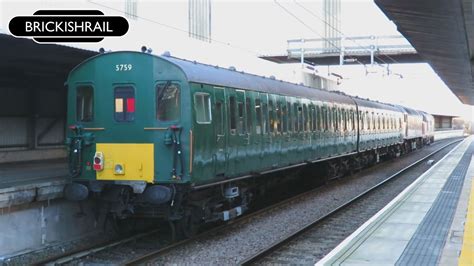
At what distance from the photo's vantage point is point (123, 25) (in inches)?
455

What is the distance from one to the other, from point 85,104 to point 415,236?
6.19m

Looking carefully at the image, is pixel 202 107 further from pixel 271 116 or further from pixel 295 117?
pixel 295 117

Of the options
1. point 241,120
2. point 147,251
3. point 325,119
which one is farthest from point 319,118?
point 147,251

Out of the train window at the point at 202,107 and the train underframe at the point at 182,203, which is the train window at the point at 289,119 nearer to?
the train underframe at the point at 182,203

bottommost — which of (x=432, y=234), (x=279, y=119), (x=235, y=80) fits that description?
(x=432, y=234)

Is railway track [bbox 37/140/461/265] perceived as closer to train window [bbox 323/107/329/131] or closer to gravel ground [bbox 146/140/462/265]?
gravel ground [bbox 146/140/462/265]

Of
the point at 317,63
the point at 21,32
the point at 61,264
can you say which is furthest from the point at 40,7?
the point at 317,63

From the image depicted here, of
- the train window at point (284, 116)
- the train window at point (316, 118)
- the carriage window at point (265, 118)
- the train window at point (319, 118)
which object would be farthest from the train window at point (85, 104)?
the train window at point (319, 118)

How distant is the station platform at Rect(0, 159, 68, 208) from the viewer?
28.7 ft

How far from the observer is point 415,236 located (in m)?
8.81

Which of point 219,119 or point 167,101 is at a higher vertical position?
point 167,101

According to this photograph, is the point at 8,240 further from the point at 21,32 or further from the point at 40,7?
the point at 40,7

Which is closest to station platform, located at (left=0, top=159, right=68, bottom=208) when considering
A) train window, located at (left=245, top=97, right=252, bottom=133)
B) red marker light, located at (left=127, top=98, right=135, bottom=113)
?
red marker light, located at (left=127, top=98, right=135, bottom=113)

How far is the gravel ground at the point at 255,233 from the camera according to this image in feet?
29.3
